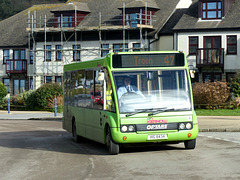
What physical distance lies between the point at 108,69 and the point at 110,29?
3818 cm

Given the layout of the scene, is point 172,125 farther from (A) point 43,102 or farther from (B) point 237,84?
(A) point 43,102

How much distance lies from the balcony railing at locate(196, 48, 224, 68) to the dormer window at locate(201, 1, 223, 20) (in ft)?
10.1

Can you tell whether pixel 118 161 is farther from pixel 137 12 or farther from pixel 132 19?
pixel 137 12

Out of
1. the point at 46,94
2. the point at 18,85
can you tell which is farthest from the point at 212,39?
the point at 18,85

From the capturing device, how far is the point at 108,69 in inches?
557

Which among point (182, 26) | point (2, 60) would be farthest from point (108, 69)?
point (2, 60)

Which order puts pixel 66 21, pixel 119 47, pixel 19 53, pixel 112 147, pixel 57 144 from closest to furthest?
pixel 112 147 → pixel 57 144 → pixel 119 47 → pixel 66 21 → pixel 19 53

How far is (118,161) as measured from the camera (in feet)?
41.7

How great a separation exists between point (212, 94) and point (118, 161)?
23548 millimetres

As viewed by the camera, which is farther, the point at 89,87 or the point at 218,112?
the point at 218,112

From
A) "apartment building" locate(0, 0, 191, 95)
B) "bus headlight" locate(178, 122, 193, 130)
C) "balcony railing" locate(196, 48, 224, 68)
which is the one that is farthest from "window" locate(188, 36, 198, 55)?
"bus headlight" locate(178, 122, 193, 130)

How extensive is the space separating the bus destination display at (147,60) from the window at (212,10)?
1287 inches

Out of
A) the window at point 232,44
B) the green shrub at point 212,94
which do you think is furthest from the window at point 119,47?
the green shrub at point 212,94

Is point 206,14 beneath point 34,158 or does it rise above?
above
